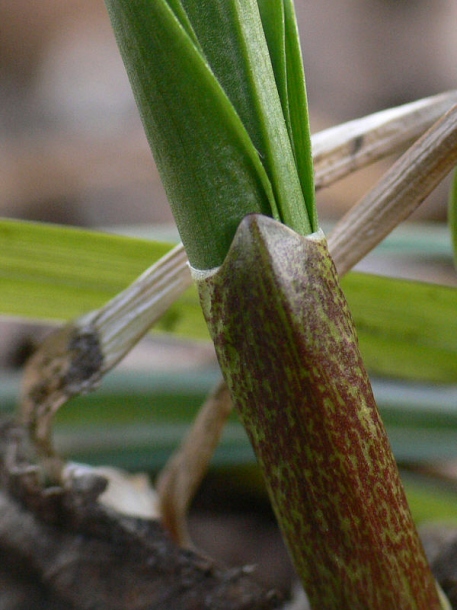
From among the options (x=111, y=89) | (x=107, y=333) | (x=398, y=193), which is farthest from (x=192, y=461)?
(x=111, y=89)

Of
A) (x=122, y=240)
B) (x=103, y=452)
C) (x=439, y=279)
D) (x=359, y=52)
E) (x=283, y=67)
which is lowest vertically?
(x=439, y=279)

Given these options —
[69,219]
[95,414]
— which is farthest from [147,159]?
[95,414]

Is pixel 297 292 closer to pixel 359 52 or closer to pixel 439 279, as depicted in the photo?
pixel 439 279

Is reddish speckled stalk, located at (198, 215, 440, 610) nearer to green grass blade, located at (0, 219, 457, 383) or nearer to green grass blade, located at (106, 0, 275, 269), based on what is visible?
green grass blade, located at (106, 0, 275, 269)

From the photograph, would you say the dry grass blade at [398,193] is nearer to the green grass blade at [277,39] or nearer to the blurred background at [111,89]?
the green grass blade at [277,39]

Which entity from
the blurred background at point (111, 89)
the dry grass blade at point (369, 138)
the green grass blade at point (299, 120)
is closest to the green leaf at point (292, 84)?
the green grass blade at point (299, 120)

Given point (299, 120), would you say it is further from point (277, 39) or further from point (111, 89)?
point (111, 89)
